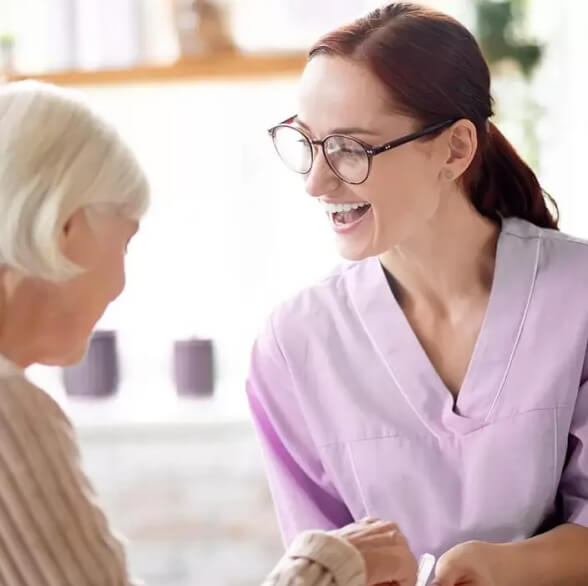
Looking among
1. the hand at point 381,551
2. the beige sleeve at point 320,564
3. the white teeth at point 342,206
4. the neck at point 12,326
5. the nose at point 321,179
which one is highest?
the nose at point 321,179

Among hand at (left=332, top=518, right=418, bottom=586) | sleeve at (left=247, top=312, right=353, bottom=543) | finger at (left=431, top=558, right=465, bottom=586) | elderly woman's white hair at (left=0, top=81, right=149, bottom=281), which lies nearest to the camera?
elderly woman's white hair at (left=0, top=81, right=149, bottom=281)

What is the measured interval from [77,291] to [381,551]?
0.49 m

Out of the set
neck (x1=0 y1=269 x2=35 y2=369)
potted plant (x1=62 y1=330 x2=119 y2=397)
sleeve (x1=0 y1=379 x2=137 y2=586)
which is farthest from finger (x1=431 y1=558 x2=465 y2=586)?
potted plant (x1=62 y1=330 x2=119 y2=397)

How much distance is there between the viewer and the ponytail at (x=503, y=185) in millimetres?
1569

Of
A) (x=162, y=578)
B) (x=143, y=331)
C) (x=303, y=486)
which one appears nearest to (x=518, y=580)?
(x=303, y=486)

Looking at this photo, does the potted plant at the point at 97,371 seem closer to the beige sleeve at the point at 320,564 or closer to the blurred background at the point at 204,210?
the blurred background at the point at 204,210

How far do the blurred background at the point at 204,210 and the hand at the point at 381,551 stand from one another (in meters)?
1.18

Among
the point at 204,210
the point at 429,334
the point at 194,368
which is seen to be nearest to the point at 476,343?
the point at 429,334

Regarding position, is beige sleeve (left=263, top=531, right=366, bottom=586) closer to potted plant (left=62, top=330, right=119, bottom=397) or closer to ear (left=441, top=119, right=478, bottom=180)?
ear (left=441, top=119, right=478, bottom=180)

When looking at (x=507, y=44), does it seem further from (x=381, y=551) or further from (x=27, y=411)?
(x=27, y=411)

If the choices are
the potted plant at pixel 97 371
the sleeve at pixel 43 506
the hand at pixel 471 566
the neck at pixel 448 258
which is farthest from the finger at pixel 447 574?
the potted plant at pixel 97 371

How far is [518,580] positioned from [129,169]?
0.78 m

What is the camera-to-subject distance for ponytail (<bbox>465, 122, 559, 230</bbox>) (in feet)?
5.15

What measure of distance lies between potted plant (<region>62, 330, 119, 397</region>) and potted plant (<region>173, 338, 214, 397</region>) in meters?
0.16
